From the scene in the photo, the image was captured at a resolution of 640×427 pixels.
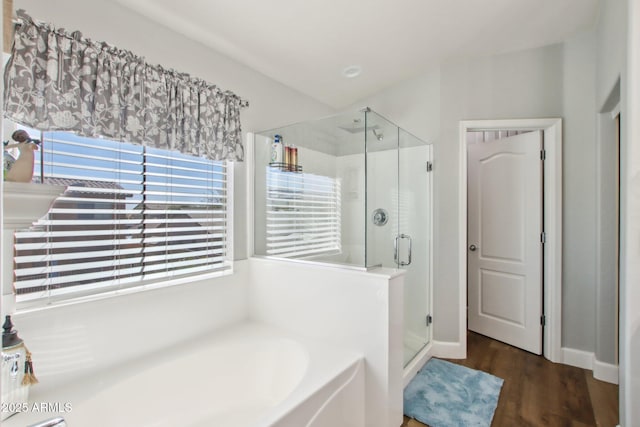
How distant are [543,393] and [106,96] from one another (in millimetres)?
3374

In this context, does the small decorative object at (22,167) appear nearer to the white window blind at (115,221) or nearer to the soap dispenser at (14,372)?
the white window blind at (115,221)

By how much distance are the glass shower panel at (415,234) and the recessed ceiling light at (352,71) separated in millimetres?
674

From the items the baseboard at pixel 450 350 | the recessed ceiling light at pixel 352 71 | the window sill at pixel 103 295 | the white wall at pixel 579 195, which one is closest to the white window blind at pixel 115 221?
the window sill at pixel 103 295

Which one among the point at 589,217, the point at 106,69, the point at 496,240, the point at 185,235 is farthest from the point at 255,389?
the point at 589,217

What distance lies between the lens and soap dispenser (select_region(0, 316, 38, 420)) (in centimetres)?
138

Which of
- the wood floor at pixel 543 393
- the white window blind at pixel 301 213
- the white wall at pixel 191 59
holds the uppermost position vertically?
the white wall at pixel 191 59

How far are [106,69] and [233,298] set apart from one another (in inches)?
64.6

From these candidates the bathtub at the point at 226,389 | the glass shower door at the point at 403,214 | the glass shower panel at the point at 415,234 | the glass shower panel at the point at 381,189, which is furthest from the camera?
the glass shower panel at the point at 415,234

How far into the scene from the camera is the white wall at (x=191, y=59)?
1665 millimetres

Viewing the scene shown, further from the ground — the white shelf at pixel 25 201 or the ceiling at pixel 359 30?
the ceiling at pixel 359 30

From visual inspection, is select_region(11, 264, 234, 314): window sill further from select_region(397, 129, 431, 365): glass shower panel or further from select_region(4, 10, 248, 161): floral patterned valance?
select_region(397, 129, 431, 365): glass shower panel

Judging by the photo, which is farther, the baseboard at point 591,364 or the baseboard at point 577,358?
the baseboard at point 577,358

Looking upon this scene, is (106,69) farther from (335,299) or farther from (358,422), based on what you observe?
Result: (358,422)

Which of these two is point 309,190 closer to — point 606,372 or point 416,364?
point 416,364
